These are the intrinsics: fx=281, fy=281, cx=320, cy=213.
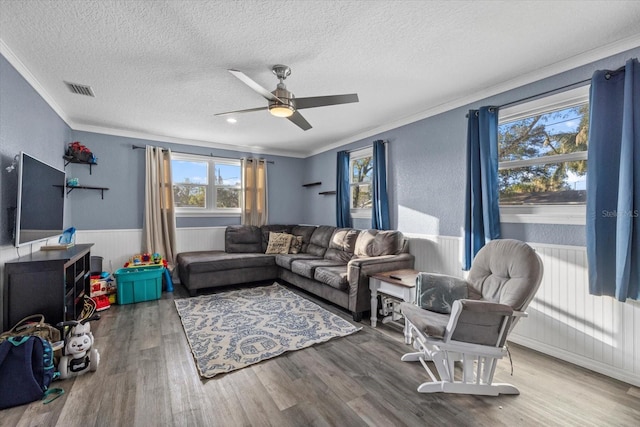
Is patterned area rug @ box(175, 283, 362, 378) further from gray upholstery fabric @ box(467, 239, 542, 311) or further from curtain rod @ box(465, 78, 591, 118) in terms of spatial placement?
curtain rod @ box(465, 78, 591, 118)

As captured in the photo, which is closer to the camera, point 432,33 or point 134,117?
point 432,33

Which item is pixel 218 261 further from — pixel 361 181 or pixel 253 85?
pixel 253 85

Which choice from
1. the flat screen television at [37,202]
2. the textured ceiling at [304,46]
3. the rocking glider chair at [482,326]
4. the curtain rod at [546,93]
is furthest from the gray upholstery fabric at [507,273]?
the flat screen television at [37,202]

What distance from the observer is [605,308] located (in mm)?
2102

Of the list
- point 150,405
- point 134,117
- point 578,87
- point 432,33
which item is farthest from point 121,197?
point 578,87

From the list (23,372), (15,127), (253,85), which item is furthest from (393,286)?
(15,127)

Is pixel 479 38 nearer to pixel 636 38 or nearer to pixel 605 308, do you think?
pixel 636 38

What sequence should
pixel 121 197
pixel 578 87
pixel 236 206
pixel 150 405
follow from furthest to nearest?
pixel 236 206 < pixel 121 197 < pixel 578 87 < pixel 150 405

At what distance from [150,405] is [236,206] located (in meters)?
3.87

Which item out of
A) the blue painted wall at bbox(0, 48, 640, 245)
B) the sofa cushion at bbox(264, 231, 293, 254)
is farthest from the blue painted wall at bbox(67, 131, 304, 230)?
the sofa cushion at bbox(264, 231, 293, 254)

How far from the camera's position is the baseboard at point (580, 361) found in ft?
6.54

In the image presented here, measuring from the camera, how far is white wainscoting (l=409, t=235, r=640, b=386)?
79.1 inches

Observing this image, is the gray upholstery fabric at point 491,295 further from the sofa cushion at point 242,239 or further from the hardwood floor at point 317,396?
the sofa cushion at point 242,239

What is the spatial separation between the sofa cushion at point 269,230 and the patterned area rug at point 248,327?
1181mm
